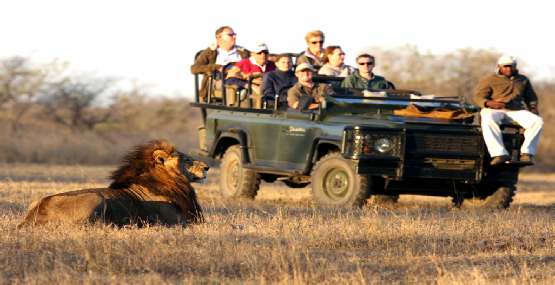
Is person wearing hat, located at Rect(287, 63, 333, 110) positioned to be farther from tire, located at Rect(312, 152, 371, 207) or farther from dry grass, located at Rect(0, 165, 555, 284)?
dry grass, located at Rect(0, 165, 555, 284)

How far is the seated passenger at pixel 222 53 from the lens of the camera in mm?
17922

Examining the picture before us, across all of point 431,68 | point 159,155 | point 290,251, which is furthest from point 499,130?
point 431,68

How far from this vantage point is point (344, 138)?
14.8 m

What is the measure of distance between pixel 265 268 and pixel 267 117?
8.19 m

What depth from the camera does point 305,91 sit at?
16.3 metres

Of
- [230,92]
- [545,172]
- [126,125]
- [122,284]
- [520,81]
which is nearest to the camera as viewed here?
[122,284]

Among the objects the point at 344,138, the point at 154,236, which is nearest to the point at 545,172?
the point at 344,138

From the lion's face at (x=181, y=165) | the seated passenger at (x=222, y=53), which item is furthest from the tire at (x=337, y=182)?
the lion's face at (x=181, y=165)

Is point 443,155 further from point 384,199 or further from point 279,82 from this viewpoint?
point 279,82

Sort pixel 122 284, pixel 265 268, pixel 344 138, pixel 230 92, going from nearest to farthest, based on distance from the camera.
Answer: pixel 122 284 → pixel 265 268 → pixel 344 138 → pixel 230 92

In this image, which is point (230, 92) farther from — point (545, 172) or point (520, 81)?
point (545, 172)

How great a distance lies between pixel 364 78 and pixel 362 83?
0.12 meters

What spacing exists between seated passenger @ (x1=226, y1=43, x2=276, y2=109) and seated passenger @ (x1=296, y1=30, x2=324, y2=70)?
57 cm

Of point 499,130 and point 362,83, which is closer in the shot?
point 499,130
